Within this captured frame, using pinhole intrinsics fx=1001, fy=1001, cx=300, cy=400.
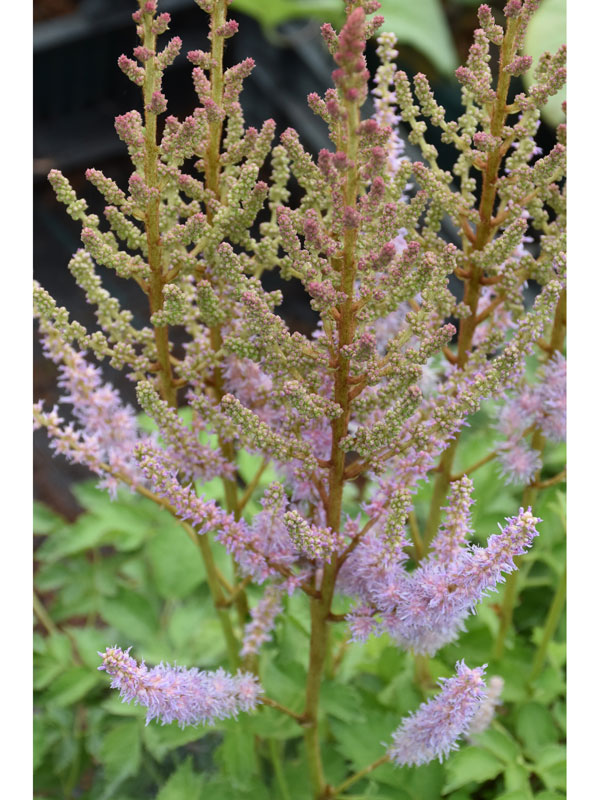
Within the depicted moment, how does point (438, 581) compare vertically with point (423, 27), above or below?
below

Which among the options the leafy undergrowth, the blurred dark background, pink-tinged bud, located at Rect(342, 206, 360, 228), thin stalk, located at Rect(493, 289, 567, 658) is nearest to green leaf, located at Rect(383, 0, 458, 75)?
the blurred dark background

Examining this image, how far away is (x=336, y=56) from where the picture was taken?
56cm

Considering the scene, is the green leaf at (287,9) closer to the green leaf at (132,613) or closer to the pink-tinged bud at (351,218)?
the green leaf at (132,613)

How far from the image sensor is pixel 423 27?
92.7 inches

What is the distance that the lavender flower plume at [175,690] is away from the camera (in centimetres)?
65

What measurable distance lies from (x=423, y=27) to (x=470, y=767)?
1894mm

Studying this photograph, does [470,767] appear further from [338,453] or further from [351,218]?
[351,218]

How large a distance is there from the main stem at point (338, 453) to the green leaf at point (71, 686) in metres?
0.30

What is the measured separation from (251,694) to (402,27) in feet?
6.22

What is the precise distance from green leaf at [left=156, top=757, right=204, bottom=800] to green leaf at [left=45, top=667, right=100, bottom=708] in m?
0.19

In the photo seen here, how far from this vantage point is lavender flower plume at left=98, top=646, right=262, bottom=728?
25.5 inches

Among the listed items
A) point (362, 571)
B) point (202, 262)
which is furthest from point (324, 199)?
point (362, 571)

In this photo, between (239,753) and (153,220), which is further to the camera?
(239,753)

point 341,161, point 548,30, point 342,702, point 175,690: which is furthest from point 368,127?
point 548,30
